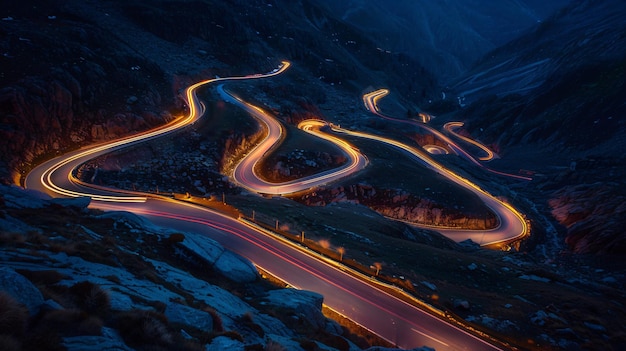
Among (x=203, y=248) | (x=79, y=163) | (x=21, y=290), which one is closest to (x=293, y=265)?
(x=203, y=248)

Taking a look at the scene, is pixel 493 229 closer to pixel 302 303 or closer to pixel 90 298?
pixel 302 303

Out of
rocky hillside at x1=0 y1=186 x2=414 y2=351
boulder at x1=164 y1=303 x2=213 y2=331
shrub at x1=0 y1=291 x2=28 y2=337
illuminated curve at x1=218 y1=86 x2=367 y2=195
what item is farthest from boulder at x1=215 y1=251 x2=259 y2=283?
illuminated curve at x1=218 y1=86 x2=367 y2=195

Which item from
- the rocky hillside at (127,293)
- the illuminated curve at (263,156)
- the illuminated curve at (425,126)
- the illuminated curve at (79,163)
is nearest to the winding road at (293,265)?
the illuminated curve at (79,163)

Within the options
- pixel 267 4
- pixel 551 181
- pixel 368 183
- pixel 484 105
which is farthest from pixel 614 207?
pixel 267 4

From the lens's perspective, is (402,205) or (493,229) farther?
(402,205)

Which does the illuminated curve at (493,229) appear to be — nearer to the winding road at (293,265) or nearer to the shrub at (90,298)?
the winding road at (293,265)

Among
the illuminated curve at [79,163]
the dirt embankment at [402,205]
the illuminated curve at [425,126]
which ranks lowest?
the illuminated curve at [79,163]
